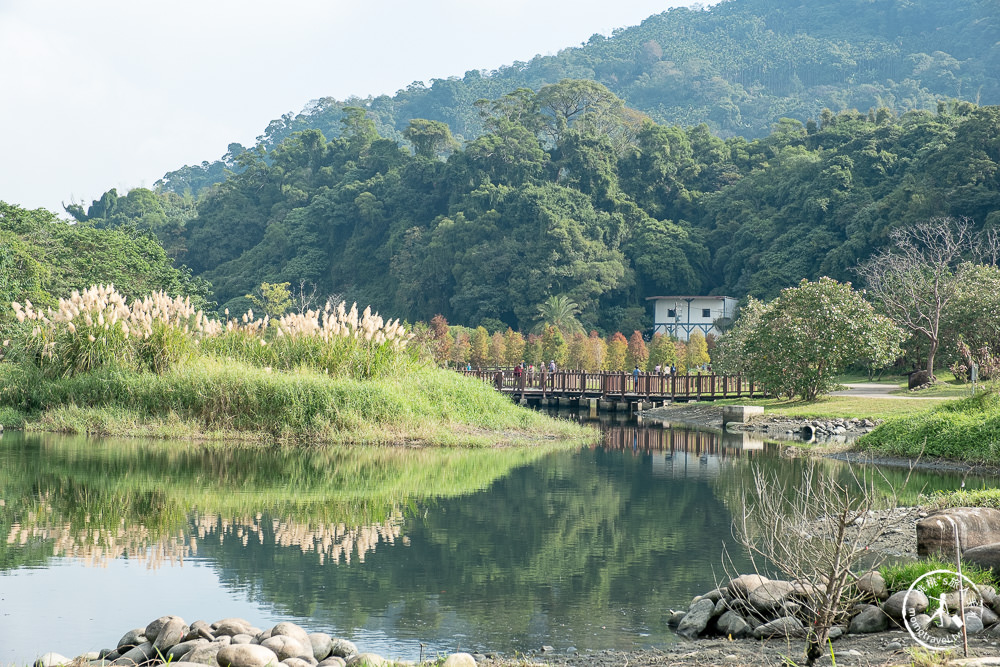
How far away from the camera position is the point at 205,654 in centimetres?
553

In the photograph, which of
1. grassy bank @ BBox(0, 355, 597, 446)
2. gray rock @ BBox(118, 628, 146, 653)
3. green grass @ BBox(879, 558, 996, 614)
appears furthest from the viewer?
grassy bank @ BBox(0, 355, 597, 446)

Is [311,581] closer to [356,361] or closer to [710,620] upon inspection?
[710,620]

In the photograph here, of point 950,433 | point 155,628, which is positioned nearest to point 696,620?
point 155,628

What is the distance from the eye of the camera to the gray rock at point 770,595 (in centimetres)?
672

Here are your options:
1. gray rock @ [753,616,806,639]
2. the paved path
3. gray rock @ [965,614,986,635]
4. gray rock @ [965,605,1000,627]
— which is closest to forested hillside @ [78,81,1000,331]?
the paved path

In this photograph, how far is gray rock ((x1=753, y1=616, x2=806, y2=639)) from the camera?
6434 mm

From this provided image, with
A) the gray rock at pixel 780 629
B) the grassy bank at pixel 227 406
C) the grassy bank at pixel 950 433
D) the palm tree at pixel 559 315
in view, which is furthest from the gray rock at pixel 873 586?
the palm tree at pixel 559 315

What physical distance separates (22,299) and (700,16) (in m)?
140

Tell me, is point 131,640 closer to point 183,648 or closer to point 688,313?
point 183,648

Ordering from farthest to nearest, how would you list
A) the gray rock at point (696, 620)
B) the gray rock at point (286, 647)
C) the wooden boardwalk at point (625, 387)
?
the wooden boardwalk at point (625, 387) → the gray rock at point (696, 620) → the gray rock at point (286, 647)

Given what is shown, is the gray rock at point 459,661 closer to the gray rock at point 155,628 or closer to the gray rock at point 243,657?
the gray rock at point 243,657

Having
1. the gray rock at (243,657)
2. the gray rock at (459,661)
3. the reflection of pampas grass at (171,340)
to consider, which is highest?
the reflection of pampas grass at (171,340)

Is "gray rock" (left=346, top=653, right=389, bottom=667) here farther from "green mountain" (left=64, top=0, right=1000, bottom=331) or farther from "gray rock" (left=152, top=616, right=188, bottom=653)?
"green mountain" (left=64, top=0, right=1000, bottom=331)

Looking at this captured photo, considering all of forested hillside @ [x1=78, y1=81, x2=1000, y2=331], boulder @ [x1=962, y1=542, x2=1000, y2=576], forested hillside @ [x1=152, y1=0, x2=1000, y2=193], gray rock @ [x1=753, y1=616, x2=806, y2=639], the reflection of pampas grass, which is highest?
forested hillside @ [x1=152, y1=0, x2=1000, y2=193]
